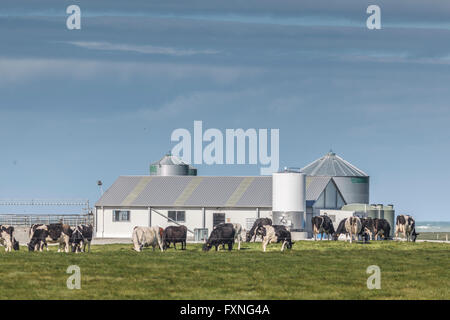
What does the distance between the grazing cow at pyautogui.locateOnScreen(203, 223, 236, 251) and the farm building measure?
2099 cm

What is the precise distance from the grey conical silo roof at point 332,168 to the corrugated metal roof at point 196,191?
4136mm

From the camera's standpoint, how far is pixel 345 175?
259 feet

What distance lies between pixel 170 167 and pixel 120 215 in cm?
1356

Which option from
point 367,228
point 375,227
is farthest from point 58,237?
point 375,227

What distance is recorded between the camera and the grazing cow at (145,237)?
43.3 meters

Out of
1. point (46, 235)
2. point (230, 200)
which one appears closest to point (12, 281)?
point (46, 235)

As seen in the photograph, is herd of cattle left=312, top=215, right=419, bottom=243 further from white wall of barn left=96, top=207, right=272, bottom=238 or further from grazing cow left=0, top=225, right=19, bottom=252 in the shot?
grazing cow left=0, top=225, right=19, bottom=252

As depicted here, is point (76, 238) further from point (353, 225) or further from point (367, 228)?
point (367, 228)

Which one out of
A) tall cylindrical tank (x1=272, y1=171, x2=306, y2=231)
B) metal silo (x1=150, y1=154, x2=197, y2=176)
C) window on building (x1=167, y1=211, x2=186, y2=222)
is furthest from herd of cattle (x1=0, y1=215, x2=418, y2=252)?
metal silo (x1=150, y1=154, x2=197, y2=176)

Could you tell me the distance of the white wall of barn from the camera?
236 feet
